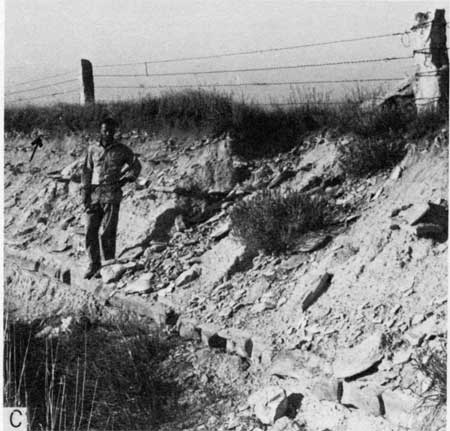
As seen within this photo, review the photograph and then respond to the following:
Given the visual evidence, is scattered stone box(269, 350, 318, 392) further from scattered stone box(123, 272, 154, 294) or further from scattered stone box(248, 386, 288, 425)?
scattered stone box(123, 272, 154, 294)

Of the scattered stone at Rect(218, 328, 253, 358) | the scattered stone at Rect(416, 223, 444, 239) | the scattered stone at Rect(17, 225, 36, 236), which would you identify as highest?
the scattered stone at Rect(416, 223, 444, 239)

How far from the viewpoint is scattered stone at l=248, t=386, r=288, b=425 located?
5.10m

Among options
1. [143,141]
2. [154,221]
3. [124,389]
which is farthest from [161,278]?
[143,141]

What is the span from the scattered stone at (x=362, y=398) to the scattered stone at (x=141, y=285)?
3252 mm

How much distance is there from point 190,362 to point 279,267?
138 centimetres

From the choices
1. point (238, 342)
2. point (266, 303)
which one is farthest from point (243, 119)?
point (238, 342)

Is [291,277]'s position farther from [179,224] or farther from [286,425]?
[179,224]

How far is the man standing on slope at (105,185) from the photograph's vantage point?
831 centimetres

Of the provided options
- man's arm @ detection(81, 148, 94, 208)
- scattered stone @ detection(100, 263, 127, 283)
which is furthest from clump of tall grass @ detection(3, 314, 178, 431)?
man's arm @ detection(81, 148, 94, 208)

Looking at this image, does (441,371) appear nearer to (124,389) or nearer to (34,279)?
(124,389)

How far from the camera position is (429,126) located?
7254mm

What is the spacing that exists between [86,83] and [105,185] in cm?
476

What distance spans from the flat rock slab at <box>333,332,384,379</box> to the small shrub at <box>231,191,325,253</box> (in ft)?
6.39

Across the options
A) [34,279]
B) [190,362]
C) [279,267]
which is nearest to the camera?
[190,362]
